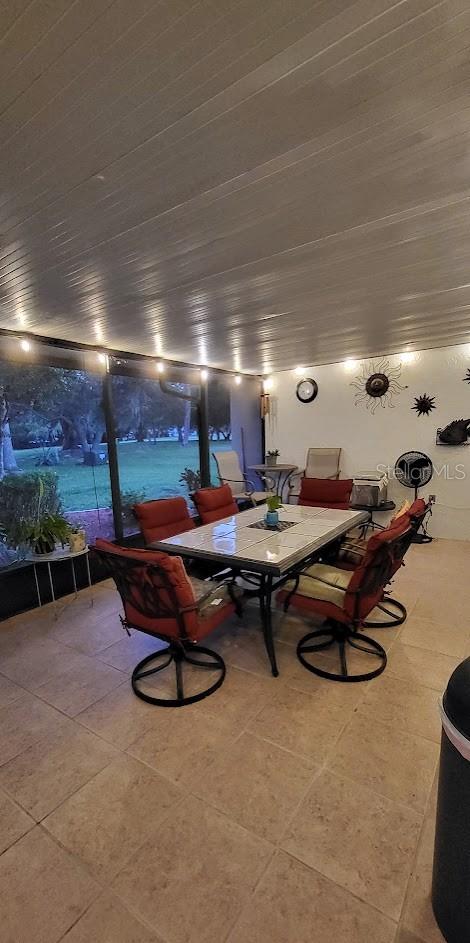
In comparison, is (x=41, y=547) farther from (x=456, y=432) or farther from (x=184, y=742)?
(x=456, y=432)

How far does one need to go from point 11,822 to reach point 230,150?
2.57m

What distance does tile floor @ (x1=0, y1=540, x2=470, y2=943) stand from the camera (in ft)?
3.81

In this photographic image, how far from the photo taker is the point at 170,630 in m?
1.97

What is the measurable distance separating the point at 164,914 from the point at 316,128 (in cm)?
247

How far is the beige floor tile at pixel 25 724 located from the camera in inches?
72.2

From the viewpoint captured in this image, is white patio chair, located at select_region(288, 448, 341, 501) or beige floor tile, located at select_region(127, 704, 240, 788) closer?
beige floor tile, located at select_region(127, 704, 240, 788)

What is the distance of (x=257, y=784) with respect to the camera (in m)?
1.58

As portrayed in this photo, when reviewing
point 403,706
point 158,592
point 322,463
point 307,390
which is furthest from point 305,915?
point 307,390

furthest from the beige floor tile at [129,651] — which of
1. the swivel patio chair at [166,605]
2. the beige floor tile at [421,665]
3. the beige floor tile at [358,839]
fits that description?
the beige floor tile at [421,665]

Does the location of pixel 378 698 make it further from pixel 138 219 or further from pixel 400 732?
pixel 138 219

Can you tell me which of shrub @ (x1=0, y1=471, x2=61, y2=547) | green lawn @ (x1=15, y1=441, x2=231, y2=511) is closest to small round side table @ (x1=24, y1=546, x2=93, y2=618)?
shrub @ (x1=0, y1=471, x2=61, y2=547)

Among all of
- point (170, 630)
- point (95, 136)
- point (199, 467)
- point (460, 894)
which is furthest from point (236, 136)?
point (199, 467)

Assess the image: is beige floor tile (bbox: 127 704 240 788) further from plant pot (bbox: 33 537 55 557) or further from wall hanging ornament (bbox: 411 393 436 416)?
wall hanging ornament (bbox: 411 393 436 416)

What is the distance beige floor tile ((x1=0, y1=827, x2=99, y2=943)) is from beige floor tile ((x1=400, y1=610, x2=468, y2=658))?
2132 millimetres
